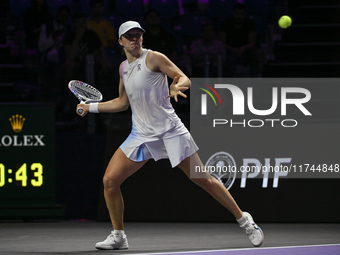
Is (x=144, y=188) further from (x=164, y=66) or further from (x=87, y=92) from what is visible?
(x=164, y=66)

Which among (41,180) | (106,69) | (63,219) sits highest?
(106,69)

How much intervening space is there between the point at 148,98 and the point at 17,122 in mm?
2590

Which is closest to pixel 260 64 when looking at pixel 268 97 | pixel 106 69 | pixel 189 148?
pixel 268 97

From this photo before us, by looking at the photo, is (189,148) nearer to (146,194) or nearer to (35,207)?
(146,194)

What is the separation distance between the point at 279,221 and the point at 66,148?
271cm

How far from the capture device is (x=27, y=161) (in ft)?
22.7

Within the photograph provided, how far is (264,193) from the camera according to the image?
677 cm

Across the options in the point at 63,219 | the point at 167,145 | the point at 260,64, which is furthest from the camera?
the point at 260,64

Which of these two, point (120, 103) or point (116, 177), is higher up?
point (120, 103)

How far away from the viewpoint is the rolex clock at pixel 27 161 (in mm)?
6875

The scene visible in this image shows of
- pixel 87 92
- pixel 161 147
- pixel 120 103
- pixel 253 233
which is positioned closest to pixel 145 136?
pixel 161 147

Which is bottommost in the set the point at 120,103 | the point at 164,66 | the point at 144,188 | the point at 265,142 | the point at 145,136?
the point at 144,188

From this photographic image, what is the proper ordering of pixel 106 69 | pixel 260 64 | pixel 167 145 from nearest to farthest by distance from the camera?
pixel 167 145 < pixel 106 69 < pixel 260 64

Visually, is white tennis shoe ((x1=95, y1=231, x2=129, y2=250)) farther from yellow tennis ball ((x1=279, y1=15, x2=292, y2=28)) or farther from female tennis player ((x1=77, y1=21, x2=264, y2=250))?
yellow tennis ball ((x1=279, y1=15, x2=292, y2=28))
